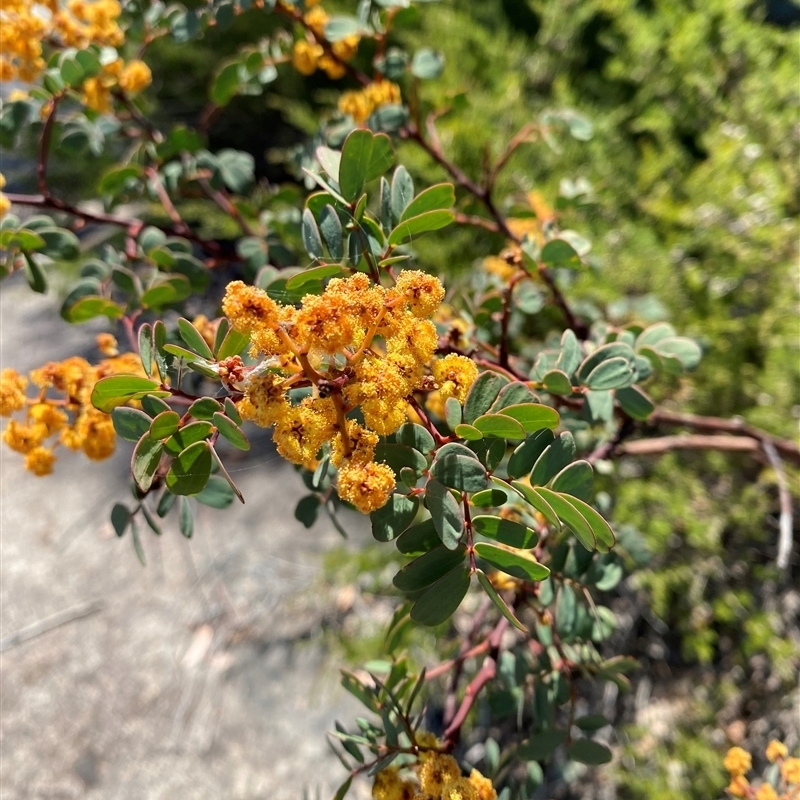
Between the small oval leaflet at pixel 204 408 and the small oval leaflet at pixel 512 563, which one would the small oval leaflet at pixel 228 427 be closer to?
the small oval leaflet at pixel 204 408

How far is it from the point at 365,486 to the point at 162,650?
5.26 feet

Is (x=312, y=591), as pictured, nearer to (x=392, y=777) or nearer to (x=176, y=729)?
(x=176, y=729)

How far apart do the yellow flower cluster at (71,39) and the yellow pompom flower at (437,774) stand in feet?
3.06

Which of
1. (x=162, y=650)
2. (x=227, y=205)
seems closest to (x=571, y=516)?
(x=227, y=205)

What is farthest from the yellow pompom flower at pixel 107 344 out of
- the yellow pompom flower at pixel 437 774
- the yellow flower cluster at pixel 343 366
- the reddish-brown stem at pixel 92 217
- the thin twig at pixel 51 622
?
the thin twig at pixel 51 622

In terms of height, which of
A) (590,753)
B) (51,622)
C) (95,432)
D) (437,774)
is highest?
(95,432)

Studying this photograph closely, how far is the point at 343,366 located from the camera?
44 centimetres

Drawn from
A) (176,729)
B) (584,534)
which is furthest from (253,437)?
(584,534)

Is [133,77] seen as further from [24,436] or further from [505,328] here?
[505,328]

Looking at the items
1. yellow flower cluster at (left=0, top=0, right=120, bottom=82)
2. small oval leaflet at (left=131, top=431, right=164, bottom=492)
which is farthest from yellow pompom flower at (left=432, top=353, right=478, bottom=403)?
yellow flower cluster at (left=0, top=0, right=120, bottom=82)

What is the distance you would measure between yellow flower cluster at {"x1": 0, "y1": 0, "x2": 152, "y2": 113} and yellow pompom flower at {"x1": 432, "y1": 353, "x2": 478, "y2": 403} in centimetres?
72

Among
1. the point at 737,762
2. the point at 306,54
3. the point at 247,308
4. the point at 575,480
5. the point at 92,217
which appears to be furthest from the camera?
the point at 306,54

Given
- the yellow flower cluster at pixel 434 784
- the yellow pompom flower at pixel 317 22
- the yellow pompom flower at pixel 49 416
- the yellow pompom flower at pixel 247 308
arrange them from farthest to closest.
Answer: the yellow pompom flower at pixel 317 22 → the yellow pompom flower at pixel 49 416 → the yellow flower cluster at pixel 434 784 → the yellow pompom flower at pixel 247 308

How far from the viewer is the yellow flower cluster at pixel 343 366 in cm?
38
